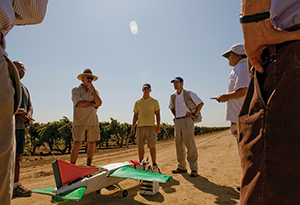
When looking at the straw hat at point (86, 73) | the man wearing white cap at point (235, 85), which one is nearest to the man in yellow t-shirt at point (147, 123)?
the straw hat at point (86, 73)

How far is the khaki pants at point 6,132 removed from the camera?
963 mm

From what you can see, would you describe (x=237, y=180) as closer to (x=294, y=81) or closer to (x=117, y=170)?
(x=117, y=170)

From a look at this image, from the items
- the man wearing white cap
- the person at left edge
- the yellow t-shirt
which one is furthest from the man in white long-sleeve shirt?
the yellow t-shirt

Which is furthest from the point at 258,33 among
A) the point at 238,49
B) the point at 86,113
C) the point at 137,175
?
the point at 86,113

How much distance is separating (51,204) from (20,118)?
5.18 feet

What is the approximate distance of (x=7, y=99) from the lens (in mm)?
1023

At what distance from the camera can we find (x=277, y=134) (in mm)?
842

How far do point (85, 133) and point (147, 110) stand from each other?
1.69 metres

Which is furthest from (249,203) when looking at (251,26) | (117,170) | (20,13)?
(117,170)

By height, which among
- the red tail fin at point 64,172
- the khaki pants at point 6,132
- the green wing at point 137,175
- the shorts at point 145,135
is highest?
the khaki pants at point 6,132

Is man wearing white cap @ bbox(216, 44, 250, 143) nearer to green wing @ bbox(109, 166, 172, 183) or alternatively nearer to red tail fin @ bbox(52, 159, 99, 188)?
green wing @ bbox(109, 166, 172, 183)

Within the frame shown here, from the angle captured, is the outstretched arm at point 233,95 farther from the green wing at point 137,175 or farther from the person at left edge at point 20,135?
the person at left edge at point 20,135

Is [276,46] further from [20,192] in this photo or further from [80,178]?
[20,192]

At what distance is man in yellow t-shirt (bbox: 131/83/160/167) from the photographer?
478 centimetres
